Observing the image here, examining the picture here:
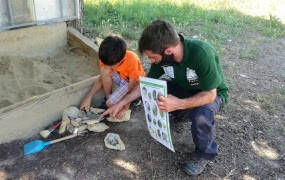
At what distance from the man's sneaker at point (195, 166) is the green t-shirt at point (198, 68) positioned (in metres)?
0.52

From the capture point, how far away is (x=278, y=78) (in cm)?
377

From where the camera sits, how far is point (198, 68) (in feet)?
6.93

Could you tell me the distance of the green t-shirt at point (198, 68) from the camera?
2070 millimetres

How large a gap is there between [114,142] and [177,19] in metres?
3.30

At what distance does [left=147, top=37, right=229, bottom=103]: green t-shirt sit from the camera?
207 centimetres

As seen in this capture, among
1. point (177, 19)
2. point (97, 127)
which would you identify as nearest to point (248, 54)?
point (177, 19)

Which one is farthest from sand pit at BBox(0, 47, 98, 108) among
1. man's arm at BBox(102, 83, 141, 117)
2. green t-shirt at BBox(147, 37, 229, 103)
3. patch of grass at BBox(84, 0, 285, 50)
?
green t-shirt at BBox(147, 37, 229, 103)

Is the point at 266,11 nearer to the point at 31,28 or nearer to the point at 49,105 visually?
the point at 31,28

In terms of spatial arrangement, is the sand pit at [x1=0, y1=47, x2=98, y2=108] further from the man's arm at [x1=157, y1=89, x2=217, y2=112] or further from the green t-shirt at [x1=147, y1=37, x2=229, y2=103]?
the man's arm at [x1=157, y1=89, x2=217, y2=112]

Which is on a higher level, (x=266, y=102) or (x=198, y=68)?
(x=198, y=68)

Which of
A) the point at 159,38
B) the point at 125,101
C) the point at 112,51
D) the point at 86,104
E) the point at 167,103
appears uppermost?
the point at 159,38

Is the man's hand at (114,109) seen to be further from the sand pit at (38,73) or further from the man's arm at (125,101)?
the sand pit at (38,73)

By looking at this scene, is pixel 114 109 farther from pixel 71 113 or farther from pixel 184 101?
pixel 184 101

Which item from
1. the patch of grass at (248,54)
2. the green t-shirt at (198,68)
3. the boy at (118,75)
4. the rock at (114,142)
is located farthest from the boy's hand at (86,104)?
the patch of grass at (248,54)
